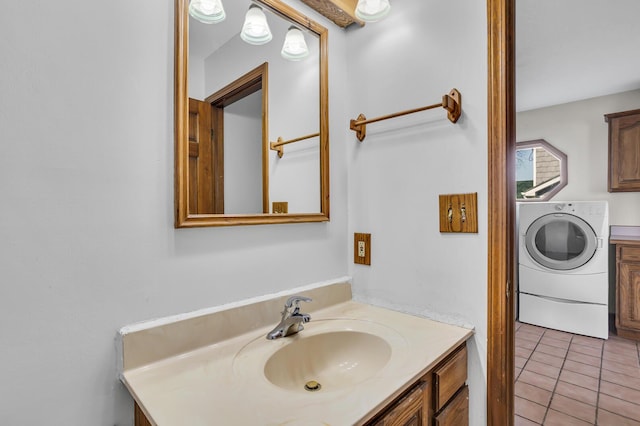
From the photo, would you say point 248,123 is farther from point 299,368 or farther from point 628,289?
point 628,289

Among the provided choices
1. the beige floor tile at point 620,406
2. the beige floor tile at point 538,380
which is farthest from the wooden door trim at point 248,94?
the beige floor tile at point 620,406

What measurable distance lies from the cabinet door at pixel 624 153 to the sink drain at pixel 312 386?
365cm

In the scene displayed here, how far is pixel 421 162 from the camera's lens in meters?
1.23

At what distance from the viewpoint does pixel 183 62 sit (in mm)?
943

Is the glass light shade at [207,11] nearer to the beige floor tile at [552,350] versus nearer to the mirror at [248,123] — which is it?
the mirror at [248,123]

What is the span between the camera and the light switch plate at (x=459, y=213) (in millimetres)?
1104

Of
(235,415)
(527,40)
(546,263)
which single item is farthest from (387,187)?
(546,263)

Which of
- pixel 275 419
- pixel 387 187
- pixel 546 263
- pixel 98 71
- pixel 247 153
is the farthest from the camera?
pixel 546 263

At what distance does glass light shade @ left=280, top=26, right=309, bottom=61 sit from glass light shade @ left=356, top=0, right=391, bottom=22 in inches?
9.9

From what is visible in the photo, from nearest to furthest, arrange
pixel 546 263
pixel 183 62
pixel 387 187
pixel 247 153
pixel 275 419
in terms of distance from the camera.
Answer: pixel 275 419 < pixel 183 62 < pixel 247 153 < pixel 387 187 < pixel 546 263

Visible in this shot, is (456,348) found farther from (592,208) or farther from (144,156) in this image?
(592,208)

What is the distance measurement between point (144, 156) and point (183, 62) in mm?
304

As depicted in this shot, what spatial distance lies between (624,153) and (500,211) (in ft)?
10.2

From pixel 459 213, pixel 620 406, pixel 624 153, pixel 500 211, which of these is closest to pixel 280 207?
pixel 459 213
